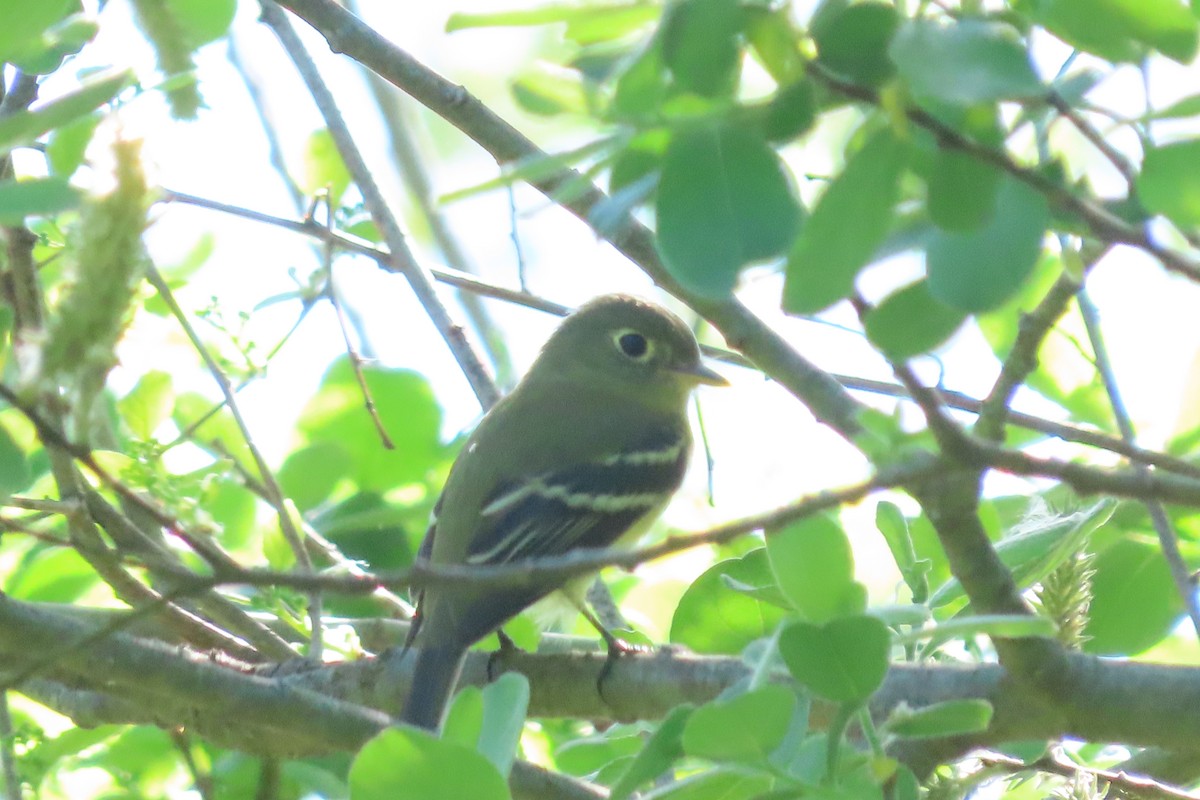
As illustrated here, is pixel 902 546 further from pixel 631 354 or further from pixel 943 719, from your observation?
pixel 631 354

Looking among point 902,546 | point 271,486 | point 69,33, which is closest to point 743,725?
point 902,546

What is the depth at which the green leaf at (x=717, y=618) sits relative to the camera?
2436 mm

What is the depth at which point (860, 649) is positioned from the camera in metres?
1.50

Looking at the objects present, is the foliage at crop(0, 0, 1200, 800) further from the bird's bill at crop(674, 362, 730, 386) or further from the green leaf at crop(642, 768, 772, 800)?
the bird's bill at crop(674, 362, 730, 386)

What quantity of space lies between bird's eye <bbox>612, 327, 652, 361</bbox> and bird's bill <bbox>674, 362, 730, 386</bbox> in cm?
13

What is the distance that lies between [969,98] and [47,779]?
2718 millimetres

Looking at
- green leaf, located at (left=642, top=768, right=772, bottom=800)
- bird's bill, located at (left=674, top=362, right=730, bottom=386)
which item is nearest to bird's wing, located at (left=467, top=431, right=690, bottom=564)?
bird's bill, located at (left=674, top=362, right=730, bottom=386)

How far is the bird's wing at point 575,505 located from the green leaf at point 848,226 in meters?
2.51

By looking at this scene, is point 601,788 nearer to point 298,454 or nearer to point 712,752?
A: point 712,752

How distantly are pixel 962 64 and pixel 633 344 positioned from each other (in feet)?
12.5

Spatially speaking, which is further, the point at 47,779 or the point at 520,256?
the point at 520,256

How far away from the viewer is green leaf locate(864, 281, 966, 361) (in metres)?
1.35

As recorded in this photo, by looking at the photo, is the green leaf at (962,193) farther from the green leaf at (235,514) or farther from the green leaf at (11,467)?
the green leaf at (235,514)

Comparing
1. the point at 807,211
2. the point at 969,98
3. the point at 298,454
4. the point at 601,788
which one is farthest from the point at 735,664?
the point at 298,454
